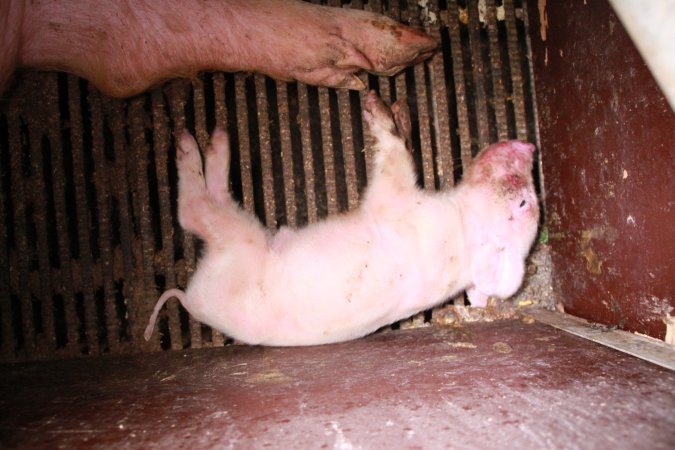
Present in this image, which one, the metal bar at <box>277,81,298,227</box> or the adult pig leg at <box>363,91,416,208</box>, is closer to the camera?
the adult pig leg at <box>363,91,416,208</box>

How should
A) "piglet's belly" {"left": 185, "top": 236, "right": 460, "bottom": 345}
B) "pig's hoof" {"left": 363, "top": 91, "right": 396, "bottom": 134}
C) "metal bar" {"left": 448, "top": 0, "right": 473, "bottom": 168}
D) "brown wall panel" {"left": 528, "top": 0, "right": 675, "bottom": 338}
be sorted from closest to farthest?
"brown wall panel" {"left": 528, "top": 0, "right": 675, "bottom": 338} < "piglet's belly" {"left": 185, "top": 236, "right": 460, "bottom": 345} < "pig's hoof" {"left": 363, "top": 91, "right": 396, "bottom": 134} < "metal bar" {"left": 448, "top": 0, "right": 473, "bottom": 168}

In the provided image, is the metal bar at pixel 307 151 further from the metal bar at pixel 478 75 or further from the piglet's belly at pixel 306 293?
the metal bar at pixel 478 75

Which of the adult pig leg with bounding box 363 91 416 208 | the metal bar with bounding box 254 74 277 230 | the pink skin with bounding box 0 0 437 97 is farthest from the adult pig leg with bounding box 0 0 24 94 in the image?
the adult pig leg with bounding box 363 91 416 208

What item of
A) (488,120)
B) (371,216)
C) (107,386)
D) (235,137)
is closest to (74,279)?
(107,386)

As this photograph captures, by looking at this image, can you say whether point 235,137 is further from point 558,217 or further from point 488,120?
point 558,217

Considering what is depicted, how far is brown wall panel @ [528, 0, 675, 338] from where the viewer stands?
5.62ft

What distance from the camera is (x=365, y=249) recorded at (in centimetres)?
212

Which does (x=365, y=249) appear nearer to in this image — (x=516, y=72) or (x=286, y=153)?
(x=286, y=153)

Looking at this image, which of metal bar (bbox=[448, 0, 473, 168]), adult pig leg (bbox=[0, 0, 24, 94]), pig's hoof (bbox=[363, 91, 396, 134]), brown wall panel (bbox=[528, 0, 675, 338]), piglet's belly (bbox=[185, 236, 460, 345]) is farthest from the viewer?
metal bar (bbox=[448, 0, 473, 168])

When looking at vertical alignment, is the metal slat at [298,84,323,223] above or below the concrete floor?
above

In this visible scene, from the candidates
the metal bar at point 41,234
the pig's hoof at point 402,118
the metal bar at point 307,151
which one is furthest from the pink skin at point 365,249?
the metal bar at point 41,234

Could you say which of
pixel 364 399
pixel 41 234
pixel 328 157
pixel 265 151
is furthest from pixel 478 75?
pixel 41 234

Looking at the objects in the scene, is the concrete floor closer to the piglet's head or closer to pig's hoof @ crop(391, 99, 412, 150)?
the piglet's head

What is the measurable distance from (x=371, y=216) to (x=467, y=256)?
0.44m
